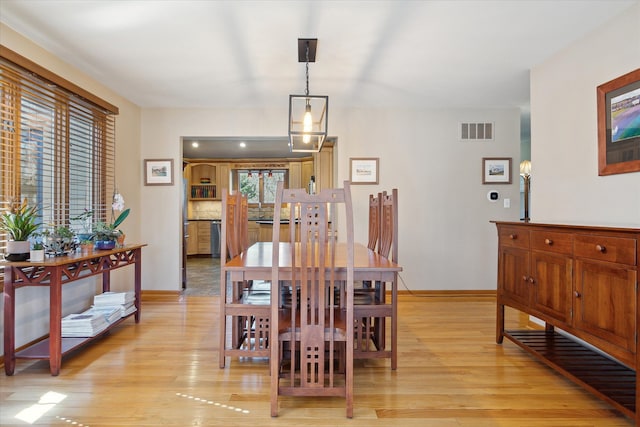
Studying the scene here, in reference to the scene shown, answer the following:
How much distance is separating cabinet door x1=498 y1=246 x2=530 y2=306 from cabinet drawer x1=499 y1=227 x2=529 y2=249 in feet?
0.13

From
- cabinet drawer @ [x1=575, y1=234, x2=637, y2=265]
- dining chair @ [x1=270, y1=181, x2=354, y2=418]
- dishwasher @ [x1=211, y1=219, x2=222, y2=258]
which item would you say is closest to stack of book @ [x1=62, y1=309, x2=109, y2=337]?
dining chair @ [x1=270, y1=181, x2=354, y2=418]

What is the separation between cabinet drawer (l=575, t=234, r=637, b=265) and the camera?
175cm

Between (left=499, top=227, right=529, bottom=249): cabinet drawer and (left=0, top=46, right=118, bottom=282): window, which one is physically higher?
(left=0, top=46, right=118, bottom=282): window

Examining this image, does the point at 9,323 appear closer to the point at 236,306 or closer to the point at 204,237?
the point at 236,306

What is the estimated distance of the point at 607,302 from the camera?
1892mm

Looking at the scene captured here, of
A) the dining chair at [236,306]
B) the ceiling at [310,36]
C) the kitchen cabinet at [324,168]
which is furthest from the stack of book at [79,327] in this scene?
the kitchen cabinet at [324,168]

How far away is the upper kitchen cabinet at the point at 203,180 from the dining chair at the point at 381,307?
630cm

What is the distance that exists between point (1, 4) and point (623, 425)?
4.30 m

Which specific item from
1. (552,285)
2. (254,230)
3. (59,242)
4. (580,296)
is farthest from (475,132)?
(254,230)

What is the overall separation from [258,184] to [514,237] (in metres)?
6.68

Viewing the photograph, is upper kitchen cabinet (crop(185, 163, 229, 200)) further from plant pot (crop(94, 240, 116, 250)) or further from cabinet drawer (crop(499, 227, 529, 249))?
cabinet drawer (crop(499, 227, 529, 249))

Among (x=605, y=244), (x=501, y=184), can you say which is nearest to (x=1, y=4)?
(x=605, y=244)

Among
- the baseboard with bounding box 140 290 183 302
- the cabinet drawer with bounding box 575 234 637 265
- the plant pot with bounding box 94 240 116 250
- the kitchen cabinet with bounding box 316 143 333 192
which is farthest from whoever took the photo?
the kitchen cabinet with bounding box 316 143 333 192

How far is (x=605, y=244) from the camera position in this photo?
1.91m
